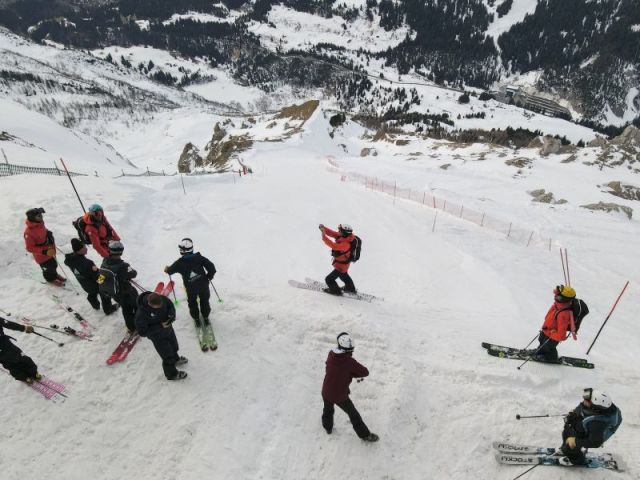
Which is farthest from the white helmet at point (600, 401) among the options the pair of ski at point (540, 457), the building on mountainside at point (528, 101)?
the building on mountainside at point (528, 101)

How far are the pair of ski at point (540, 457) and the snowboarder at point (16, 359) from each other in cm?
773

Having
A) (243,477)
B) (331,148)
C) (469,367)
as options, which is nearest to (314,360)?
(243,477)

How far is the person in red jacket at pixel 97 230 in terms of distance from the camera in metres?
8.55

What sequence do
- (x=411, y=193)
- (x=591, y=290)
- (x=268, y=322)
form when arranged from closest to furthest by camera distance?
(x=268, y=322)
(x=591, y=290)
(x=411, y=193)

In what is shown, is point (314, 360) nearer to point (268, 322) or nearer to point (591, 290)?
point (268, 322)

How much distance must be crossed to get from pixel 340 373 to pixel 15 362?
5.28 metres

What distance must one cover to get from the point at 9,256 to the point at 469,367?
11.8 metres

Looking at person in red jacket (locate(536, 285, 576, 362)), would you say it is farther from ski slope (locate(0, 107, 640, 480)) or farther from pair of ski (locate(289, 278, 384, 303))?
pair of ski (locate(289, 278, 384, 303))

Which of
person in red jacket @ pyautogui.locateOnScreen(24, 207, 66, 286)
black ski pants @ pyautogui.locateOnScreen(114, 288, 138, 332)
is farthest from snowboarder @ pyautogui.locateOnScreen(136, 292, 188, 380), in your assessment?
person in red jacket @ pyautogui.locateOnScreen(24, 207, 66, 286)

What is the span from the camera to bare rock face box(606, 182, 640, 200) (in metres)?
30.2

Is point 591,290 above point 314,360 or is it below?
below

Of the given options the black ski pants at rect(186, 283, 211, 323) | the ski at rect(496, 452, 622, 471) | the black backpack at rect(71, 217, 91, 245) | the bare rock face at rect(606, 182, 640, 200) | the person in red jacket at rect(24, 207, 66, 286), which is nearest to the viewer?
the ski at rect(496, 452, 622, 471)

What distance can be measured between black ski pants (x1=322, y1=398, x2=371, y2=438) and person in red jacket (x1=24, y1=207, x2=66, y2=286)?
287 inches

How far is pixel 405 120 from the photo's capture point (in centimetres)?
11050
